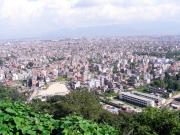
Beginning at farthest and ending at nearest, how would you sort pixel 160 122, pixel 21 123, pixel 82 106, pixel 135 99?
pixel 135 99 < pixel 82 106 < pixel 160 122 < pixel 21 123

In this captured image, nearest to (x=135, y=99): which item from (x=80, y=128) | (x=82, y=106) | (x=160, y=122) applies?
(x=82, y=106)

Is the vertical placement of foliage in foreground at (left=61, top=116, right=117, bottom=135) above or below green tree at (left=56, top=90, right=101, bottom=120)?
above

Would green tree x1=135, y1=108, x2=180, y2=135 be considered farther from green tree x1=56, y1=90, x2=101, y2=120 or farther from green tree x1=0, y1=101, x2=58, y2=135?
green tree x1=56, y1=90, x2=101, y2=120

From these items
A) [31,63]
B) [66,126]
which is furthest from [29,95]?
[66,126]

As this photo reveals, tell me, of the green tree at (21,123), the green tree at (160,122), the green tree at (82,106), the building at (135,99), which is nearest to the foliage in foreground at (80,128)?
the green tree at (21,123)

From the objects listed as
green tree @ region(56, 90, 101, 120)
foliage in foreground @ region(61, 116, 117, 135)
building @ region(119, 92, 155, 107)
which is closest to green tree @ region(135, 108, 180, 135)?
foliage in foreground @ region(61, 116, 117, 135)

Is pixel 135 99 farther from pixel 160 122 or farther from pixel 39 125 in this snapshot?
pixel 39 125

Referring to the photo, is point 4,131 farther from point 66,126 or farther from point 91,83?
point 91,83

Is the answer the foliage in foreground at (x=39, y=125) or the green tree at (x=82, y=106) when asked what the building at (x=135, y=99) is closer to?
the green tree at (x=82, y=106)
